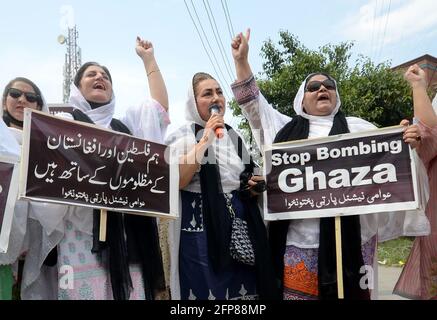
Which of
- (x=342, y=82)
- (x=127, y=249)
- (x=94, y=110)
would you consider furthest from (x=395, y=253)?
(x=94, y=110)

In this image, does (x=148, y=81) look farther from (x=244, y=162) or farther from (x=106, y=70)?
(x=244, y=162)

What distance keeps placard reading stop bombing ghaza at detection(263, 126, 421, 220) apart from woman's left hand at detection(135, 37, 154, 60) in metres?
1.01

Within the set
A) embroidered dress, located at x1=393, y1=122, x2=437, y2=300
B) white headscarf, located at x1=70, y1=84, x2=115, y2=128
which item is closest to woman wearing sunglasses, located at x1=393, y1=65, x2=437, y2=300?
embroidered dress, located at x1=393, y1=122, x2=437, y2=300

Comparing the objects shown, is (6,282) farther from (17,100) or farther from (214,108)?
(214,108)

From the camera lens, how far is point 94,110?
2.59 m

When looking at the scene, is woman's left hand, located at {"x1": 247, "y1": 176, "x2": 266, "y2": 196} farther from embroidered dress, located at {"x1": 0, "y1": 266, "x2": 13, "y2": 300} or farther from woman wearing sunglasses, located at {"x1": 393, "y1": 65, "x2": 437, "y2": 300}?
embroidered dress, located at {"x1": 0, "y1": 266, "x2": 13, "y2": 300}

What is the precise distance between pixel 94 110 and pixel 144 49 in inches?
24.5

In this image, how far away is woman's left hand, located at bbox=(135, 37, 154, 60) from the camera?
116 inches

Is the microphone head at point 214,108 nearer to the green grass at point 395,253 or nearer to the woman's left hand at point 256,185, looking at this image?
the woman's left hand at point 256,185

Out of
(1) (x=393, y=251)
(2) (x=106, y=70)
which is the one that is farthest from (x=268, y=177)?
(1) (x=393, y=251)

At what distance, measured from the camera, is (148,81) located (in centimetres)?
289

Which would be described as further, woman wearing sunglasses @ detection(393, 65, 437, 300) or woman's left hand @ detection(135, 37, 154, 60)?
woman's left hand @ detection(135, 37, 154, 60)

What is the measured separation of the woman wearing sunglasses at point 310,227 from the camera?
2.54m

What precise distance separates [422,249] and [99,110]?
216 centimetres
